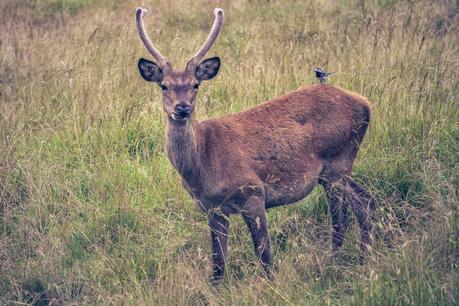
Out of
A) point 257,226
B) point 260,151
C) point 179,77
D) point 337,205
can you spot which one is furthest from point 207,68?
point 337,205

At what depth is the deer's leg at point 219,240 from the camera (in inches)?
211

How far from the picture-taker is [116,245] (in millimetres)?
5438

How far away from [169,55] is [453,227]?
473cm

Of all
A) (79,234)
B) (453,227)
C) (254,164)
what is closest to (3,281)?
(79,234)

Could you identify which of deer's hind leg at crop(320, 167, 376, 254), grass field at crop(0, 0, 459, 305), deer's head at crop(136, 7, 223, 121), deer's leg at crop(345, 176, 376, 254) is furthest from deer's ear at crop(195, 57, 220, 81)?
deer's leg at crop(345, 176, 376, 254)

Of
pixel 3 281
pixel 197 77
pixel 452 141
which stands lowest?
pixel 3 281

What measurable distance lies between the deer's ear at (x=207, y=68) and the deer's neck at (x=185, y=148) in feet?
1.42

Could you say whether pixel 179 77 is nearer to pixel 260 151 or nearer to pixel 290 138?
pixel 260 151

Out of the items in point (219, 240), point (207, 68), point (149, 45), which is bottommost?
point (219, 240)

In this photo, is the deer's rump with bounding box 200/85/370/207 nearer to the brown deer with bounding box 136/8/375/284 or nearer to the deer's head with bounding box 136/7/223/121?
the brown deer with bounding box 136/8/375/284

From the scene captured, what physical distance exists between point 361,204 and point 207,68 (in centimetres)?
150

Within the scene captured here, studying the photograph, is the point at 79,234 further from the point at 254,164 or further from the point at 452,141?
the point at 452,141

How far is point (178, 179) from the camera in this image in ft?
20.2

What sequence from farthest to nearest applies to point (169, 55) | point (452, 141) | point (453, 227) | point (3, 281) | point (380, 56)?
1. point (169, 55)
2. point (380, 56)
3. point (452, 141)
4. point (3, 281)
5. point (453, 227)
